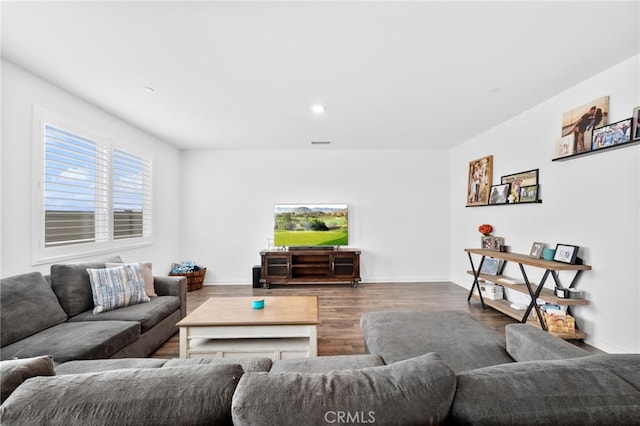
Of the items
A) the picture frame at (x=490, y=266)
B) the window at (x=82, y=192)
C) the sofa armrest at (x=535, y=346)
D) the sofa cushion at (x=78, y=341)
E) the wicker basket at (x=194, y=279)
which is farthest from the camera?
the wicker basket at (x=194, y=279)

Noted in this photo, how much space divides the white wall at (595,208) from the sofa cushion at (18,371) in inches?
146

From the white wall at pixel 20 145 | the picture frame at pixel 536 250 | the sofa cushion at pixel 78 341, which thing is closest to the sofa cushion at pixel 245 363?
the sofa cushion at pixel 78 341

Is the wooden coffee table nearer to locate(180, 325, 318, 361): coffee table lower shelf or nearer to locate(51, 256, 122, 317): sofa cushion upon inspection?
locate(180, 325, 318, 361): coffee table lower shelf

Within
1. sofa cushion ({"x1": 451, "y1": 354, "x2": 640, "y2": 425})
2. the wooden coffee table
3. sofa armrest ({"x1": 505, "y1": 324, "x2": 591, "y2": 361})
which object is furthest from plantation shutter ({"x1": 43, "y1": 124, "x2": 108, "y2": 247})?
sofa armrest ({"x1": 505, "y1": 324, "x2": 591, "y2": 361})

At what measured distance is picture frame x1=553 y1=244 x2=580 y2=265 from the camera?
248 centimetres

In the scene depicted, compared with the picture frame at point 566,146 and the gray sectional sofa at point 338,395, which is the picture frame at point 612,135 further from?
the gray sectional sofa at point 338,395

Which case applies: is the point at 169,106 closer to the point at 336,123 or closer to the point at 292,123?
the point at 292,123

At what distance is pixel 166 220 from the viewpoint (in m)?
4.50

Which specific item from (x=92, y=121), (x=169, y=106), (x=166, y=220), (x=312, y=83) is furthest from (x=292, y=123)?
(x=166, y=220)

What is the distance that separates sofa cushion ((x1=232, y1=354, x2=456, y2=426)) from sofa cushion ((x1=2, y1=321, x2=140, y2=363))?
1662mm

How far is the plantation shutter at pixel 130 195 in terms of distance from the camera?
3344 mm

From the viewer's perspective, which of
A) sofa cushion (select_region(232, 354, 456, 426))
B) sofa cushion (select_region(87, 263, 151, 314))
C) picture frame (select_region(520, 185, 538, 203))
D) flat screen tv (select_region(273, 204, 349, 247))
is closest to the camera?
sofa cushion (select_region(232, 354, 456, 426))

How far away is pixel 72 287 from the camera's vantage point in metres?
2.20

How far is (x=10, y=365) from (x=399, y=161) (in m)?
5.13
